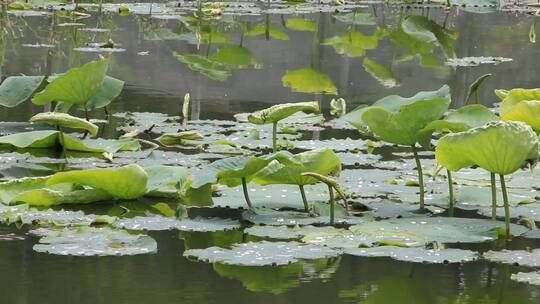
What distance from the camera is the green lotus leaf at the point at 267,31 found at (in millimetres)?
8955

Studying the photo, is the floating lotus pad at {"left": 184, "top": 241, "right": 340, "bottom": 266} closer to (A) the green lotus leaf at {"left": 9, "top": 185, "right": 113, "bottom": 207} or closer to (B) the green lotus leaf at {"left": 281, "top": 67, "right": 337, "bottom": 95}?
(A) the green lotus leaf at {"left": 9, "top": 185, "right": 113, "bottom": 207}

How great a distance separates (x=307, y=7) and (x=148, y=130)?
281 inches

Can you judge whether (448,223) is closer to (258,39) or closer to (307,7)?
(258,39)

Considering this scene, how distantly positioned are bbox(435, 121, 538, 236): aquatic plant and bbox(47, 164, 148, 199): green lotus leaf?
867 millimetres

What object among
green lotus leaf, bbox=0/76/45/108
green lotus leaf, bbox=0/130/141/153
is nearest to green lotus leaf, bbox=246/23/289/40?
green lotus leaf, bbox=0/76/45/108

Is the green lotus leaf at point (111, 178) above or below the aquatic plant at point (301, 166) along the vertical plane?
below

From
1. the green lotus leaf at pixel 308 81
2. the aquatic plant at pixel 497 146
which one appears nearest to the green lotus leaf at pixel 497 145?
the aquatic plant at pixel 497 146

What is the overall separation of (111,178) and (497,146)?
3.62ft

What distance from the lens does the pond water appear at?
263cm

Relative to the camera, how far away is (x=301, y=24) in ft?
33.0

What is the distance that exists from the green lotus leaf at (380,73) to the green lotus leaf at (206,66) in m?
0.85

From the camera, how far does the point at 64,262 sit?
9.25 feet

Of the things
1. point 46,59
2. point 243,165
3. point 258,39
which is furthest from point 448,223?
point 258,39

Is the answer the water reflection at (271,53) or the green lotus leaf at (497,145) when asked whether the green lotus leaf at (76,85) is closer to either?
the water reflection at (271,53)
